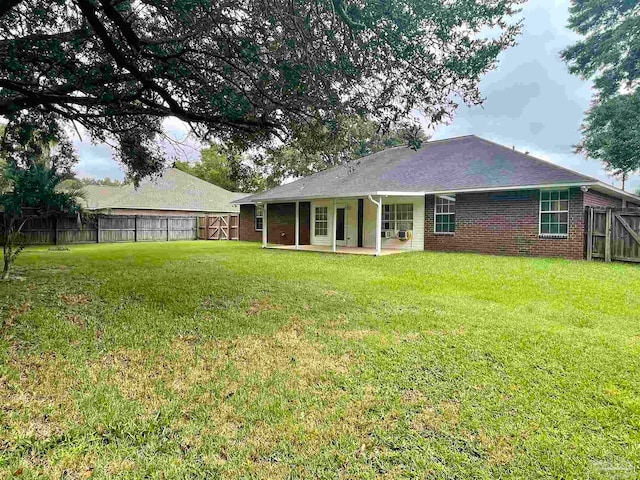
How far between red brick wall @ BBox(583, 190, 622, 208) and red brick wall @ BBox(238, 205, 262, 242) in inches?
640

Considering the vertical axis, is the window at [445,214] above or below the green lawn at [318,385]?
above

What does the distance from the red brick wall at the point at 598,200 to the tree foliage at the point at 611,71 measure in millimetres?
5224

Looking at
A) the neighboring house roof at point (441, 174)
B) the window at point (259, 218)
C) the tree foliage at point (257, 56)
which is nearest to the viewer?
the tree foliage at point (257, 56)

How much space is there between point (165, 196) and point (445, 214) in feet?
66.8


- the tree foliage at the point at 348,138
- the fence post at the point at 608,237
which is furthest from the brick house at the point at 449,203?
the tree foliage at the point at 348,138

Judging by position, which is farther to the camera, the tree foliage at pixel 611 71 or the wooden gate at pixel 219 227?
the wooden gate at pixel 219 227

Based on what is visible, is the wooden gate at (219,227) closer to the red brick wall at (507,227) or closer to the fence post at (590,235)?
the red brick wall at (507,227)

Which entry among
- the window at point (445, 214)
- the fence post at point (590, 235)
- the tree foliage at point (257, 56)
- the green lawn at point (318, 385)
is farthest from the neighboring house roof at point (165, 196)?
the fence post at point (590, 235)

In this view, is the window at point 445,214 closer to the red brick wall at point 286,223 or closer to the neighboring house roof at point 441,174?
the neighboring house roof at point 441,174

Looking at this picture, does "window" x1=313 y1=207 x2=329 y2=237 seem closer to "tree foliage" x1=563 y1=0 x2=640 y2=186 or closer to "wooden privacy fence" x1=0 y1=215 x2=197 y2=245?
"wooden privacy fence" x1=0 y1=215 x2=197 y2=245

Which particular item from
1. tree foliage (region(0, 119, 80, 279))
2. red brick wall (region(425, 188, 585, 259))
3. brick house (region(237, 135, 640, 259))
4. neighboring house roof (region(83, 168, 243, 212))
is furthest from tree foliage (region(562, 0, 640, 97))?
tree foliage (region(0, 119, 80, 279))

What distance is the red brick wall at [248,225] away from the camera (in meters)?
23.4

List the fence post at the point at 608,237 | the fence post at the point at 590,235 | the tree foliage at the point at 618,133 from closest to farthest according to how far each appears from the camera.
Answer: the fence post at the point at 608,237 < the fence post at the point at 590,235 < the tree foliage at the point at 618,133

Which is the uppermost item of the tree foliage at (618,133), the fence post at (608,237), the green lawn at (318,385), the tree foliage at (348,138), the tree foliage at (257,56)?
the tree foliage at (618,133)
